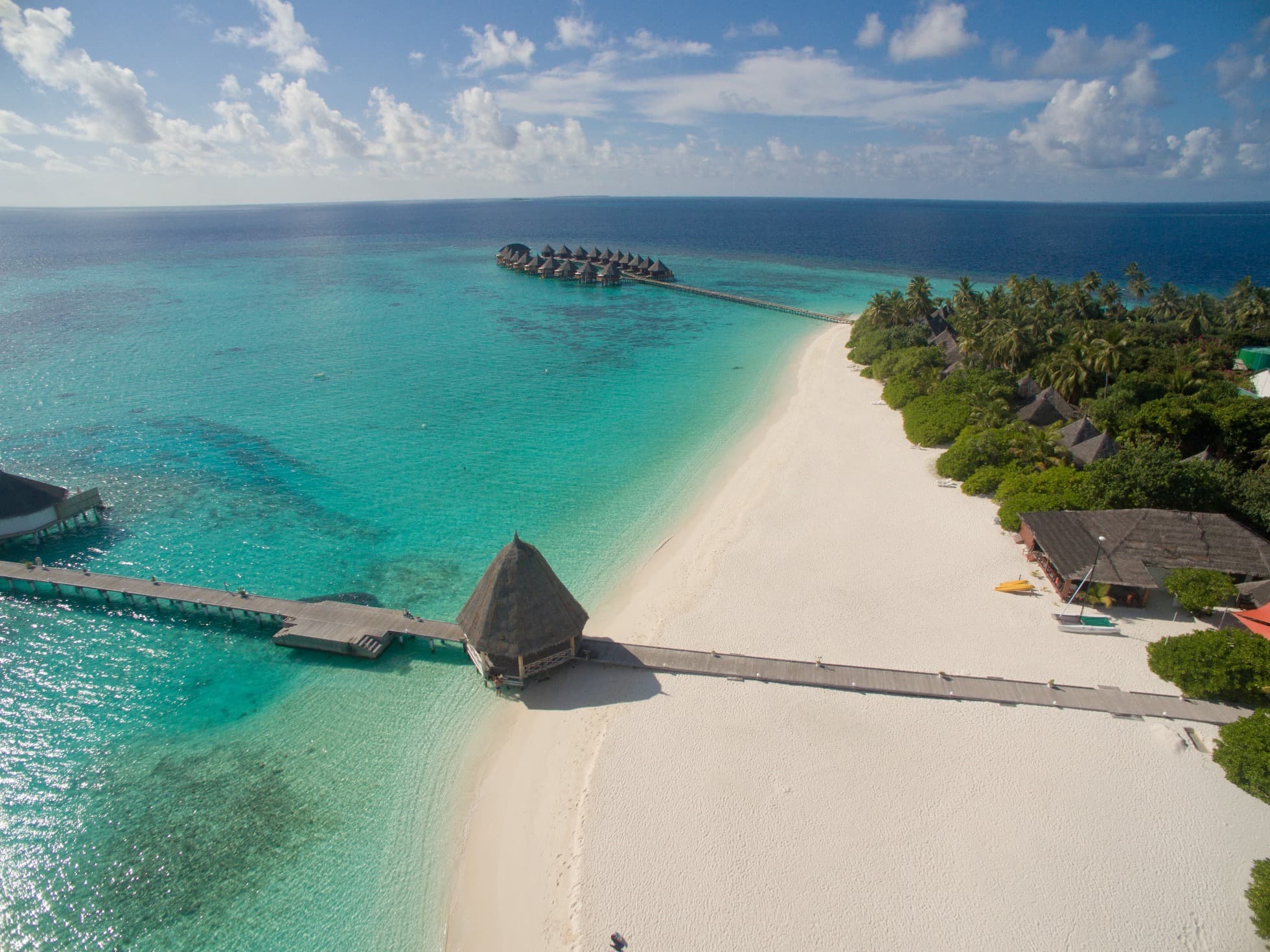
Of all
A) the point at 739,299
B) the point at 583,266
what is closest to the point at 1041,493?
the point at 739,299

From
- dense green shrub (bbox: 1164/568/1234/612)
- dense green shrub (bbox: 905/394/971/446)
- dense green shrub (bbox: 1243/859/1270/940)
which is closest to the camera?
dense green shrub (bbox: 1243/859/1270/940)

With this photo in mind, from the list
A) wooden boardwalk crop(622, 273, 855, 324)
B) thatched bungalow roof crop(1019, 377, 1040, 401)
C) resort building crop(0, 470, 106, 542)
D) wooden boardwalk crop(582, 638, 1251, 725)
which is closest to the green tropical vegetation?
thatched bungalow roof crop(1019, 377, 1040, 401)

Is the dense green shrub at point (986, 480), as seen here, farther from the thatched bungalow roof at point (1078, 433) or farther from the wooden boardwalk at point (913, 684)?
the wooden boardwalk at point (913, 684)

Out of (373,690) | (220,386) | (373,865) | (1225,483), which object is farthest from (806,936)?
(220,386)

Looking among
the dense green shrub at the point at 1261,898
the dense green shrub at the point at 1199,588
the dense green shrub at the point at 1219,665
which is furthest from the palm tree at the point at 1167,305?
the dense green shrub at the point at 1261,898

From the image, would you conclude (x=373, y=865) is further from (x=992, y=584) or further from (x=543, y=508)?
(x=992, y=584)

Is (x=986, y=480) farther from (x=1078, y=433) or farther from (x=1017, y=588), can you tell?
(x=1017, y=588)

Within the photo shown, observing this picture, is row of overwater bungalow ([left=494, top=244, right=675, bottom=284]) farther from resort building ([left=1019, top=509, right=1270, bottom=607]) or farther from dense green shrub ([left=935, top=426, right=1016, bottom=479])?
resort building ([left=1019, top=509, right=1270, bottom=607])
